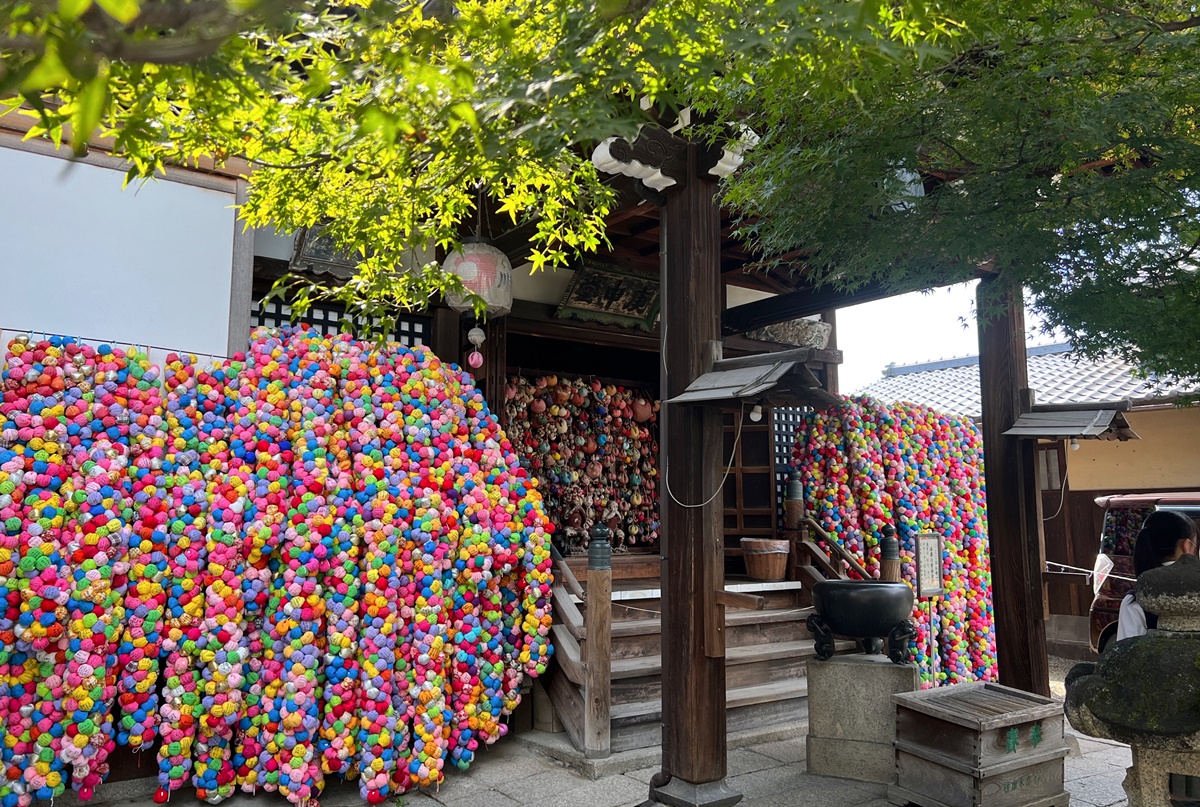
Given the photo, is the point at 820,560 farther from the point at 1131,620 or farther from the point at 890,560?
the point at 1131,620

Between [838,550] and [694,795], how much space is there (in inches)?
154

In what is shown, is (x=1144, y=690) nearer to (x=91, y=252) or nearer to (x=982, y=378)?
(x=982, y=378)

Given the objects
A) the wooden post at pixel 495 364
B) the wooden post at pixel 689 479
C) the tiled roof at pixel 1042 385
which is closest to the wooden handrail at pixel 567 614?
the wooden post at pixel 689 479

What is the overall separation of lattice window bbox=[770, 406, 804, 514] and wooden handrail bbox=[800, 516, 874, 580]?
1459 millimetres

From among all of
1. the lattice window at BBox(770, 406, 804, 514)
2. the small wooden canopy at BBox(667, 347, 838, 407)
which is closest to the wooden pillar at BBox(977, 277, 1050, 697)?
the lattice window at BBox(770, 406, 804, 514)

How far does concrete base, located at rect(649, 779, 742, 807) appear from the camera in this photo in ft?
15.0

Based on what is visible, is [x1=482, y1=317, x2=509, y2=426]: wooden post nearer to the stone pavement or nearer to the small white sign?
the stone pavement

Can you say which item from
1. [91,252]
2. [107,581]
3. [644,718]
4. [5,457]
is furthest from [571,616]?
[91,252]

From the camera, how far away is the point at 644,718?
5.88 meters

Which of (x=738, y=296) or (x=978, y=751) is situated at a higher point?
(x=738, y=296)

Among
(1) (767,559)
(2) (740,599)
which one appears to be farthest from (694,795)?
(1) (767,559)

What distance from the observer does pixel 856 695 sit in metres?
5.50

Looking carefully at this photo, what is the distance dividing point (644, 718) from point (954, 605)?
4537mm

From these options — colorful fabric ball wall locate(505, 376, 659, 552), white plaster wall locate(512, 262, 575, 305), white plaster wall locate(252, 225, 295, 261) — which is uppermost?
white plaster wall locate(512, 262, 575, 305)
